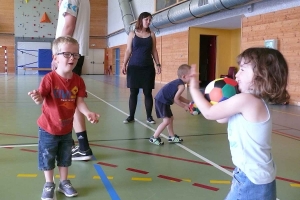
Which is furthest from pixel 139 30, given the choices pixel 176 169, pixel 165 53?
pixel 165 53

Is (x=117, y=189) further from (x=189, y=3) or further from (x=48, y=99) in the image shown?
(x=189, y=3)

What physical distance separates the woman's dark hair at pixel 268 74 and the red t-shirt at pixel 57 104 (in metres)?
1.29

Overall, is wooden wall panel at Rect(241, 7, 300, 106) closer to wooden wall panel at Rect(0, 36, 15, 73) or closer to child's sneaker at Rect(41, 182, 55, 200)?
child's sneaker at Rect(41, 182, 55, 200)

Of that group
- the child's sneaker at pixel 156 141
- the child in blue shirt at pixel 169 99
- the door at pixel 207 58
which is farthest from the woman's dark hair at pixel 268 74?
the door at pixel 207 58

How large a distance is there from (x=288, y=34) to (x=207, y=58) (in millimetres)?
7956

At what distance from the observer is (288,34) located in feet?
26.7

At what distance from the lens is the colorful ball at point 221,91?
6.81 ft

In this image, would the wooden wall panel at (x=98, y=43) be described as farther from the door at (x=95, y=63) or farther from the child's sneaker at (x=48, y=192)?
the child's sneaker at (x=48, y=192)

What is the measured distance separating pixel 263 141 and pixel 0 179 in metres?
2.01

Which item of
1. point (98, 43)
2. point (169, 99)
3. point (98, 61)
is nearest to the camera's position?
point (169, 99)

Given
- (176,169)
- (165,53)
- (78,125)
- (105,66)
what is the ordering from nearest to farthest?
(176,169) < (78,125) < (165,53) < (105,66)

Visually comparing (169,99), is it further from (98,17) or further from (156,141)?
(98,17)

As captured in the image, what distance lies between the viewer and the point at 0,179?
100 inches

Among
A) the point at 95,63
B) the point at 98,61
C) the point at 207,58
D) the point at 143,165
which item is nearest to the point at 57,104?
the point at 143,165
